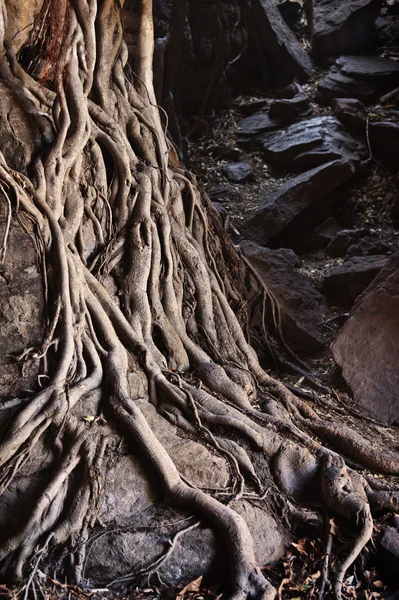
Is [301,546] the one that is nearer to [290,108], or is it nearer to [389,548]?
[389,548]

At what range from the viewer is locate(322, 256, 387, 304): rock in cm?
601

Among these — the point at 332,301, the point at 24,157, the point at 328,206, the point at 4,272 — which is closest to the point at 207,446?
the point at 4,272

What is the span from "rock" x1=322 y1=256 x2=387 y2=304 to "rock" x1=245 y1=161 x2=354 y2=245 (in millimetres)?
1500

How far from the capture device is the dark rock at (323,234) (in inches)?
310

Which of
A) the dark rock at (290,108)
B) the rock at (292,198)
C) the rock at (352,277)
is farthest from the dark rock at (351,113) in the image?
the rock at (352,277)

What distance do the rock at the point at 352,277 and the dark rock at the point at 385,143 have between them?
9.98ft

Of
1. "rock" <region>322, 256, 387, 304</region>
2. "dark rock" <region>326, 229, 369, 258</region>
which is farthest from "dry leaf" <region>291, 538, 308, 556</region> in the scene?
"dark rock" <region>326, 229, 369, 258</region>

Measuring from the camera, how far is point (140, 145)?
4.22m

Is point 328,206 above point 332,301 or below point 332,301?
above

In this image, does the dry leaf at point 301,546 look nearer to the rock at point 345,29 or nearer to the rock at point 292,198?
the rock at point 292,198

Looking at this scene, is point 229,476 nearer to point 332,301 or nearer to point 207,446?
point 207,446

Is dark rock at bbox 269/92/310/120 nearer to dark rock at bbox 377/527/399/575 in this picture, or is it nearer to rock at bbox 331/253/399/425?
rock at bbox 331/253/399/425

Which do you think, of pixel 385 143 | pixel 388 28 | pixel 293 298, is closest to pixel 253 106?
pixel 385 143

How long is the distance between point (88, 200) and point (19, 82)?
2.46 feet
